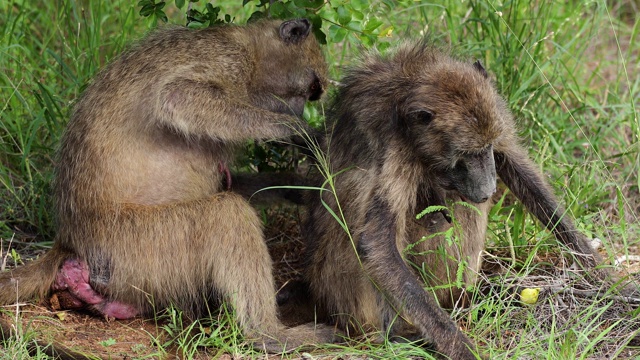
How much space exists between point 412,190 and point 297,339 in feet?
2.67

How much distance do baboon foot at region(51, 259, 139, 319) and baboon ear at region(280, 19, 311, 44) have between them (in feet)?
4.58

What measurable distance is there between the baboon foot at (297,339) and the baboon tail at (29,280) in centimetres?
97

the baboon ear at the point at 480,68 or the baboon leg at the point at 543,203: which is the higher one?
the baboon ear at the point at 480,68

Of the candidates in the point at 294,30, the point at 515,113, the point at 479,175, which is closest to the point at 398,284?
the point at 479,175

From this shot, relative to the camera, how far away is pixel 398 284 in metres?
3.78

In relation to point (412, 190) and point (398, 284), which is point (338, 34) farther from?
point (398, 284)

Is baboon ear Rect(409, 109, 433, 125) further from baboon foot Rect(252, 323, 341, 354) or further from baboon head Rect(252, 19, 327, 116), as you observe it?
baboon foot Rect(252, 323, 341, 354)

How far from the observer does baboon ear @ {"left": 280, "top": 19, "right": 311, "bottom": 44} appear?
14.5 feet

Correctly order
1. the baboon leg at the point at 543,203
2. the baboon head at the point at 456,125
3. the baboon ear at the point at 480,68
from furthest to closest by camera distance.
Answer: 1. the baboon leg at the point at 543,203
2. the baboon ear at the point at 480,68
3. the baboon head at the point at 456,125

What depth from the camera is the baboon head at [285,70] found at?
4438 millimetres

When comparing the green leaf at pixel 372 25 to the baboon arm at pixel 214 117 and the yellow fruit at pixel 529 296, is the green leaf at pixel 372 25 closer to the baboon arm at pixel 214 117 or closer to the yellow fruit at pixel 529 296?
the baboon arm at pixel 214 117

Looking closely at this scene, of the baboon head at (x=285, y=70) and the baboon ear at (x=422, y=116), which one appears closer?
the baboon ear at (x=422, y=116)

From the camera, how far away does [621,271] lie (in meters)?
4.41

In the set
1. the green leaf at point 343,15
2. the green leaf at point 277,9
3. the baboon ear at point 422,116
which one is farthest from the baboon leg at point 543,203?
the green leaf at point 277,9
